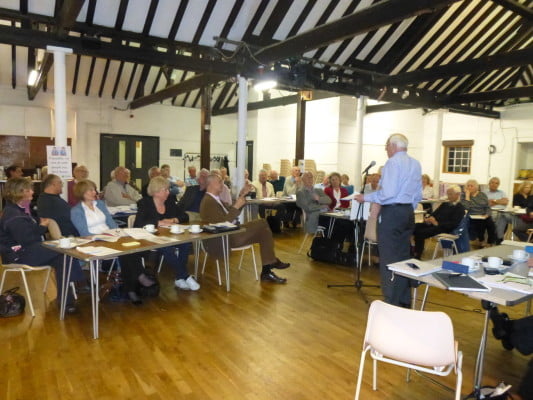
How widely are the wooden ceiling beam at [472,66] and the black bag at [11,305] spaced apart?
7412 mm

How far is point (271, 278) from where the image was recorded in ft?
16.0

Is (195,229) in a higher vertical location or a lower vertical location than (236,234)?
higher

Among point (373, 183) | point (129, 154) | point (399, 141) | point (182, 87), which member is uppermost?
point (182, 87)

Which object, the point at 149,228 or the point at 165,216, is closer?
the point at 149,228

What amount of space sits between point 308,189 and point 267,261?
1.70m

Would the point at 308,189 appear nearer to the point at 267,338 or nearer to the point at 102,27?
the point at 267,338

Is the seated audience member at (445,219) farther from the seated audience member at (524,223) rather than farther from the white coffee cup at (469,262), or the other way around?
the white coffee cup at (469,262)

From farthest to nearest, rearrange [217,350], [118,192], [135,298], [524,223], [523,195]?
[523,195] < [524,223] < [118,192] < [135,298] < [217,350]

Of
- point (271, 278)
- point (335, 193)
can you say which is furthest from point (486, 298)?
point (335, 193)

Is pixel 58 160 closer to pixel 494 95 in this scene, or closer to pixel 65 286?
pixel 65 286

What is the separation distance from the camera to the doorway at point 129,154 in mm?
12586

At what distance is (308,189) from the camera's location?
616 cm

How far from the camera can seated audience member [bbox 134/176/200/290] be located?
4276 mm

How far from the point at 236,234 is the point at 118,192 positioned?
8.01ft
